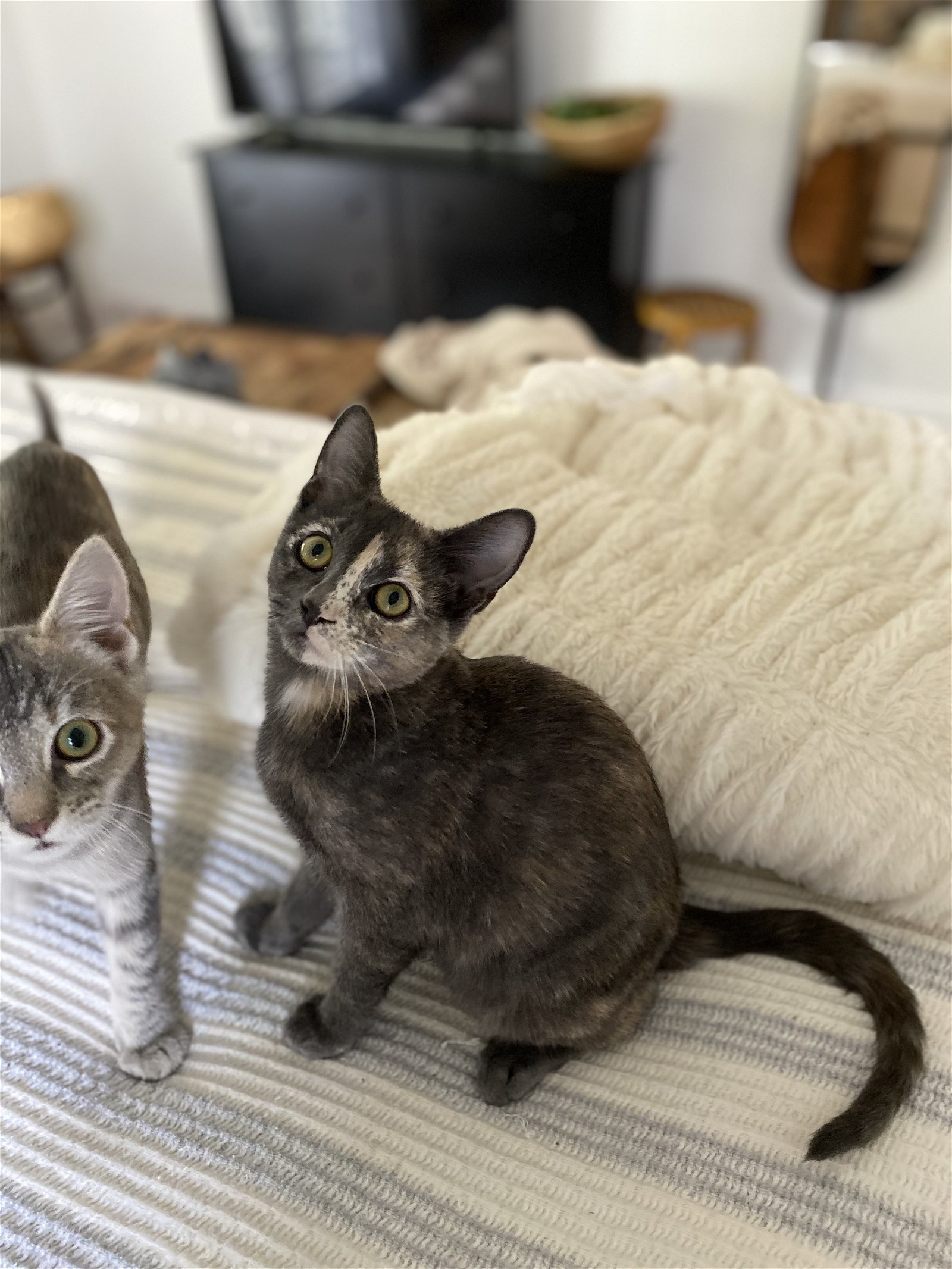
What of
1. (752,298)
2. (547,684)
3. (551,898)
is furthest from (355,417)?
(752,298)

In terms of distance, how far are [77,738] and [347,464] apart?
27 cm

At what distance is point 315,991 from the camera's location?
0.76 m

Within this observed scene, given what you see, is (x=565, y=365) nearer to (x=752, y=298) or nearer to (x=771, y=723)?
(x=771, y=723)

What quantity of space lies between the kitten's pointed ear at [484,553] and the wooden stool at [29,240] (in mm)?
2892

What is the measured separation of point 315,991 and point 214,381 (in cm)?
147

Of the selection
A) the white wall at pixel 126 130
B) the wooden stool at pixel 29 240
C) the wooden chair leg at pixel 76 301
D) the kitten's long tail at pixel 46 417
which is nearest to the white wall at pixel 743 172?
the white wall at pixel 126 130

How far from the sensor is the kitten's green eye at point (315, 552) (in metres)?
0.61

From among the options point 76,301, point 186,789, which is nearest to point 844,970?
point 186,789

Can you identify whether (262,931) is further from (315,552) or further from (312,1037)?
(315,552)

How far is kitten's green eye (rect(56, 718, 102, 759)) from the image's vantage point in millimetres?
602

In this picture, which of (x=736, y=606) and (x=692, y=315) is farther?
(x=692, y=315)

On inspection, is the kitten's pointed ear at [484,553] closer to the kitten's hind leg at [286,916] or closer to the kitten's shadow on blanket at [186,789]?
the kitten's hind leg at [286,916]

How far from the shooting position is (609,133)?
2.27 metres

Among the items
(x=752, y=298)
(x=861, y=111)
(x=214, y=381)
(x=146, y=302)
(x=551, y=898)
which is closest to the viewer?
(x=551, y=898)
